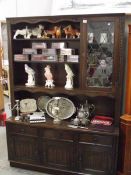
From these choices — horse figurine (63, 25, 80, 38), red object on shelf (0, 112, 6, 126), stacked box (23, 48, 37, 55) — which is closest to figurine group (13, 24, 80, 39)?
horse figurine (63, 25, 80, 38)

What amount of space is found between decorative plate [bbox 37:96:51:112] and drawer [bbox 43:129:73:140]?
17.8 inches

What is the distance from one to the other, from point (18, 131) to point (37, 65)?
0.92m

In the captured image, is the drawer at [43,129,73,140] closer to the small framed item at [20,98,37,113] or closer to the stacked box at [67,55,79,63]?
the small framed item at [20,98,37,113]

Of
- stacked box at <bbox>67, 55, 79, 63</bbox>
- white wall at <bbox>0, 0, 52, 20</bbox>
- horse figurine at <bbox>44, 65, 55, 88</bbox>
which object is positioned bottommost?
horse figurine at <bbox>44, 65, 55, 88</bbox>

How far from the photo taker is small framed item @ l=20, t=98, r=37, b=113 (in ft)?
9.66

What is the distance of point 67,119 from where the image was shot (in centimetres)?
280

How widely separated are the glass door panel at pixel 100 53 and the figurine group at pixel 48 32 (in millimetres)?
228

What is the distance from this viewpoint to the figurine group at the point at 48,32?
2.57 meters

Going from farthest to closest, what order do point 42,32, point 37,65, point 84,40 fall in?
point 37,65, point 42,32, point 84,40

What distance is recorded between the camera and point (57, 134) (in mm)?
2590

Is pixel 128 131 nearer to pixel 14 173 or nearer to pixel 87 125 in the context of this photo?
pixel 87 125

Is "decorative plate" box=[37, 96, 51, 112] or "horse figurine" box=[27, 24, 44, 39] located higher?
"horse figurine" box=[27, 24, 44, 39]

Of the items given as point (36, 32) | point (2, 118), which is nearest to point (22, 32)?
point (36, 32)

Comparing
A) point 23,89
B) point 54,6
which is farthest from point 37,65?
point 54,6
